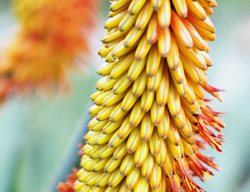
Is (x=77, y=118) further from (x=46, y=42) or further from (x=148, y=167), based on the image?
(x=148, y=167)

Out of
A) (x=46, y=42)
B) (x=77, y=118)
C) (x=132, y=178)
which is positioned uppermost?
(x=46, y=42)

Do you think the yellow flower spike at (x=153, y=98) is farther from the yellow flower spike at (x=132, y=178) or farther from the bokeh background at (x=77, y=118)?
Answer: the bokeh background at (x=77, y=118)

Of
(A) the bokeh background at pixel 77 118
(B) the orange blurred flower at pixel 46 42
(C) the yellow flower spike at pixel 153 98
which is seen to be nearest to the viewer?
(C) the yellow flower spike at pixel 153 98

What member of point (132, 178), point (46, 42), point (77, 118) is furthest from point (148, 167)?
point (77, 118)

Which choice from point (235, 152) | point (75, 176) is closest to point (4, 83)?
point (235, 152)

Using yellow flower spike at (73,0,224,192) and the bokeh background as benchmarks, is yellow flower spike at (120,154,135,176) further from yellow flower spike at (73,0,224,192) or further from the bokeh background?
the bokeh background

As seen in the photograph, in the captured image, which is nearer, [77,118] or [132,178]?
[132,178]

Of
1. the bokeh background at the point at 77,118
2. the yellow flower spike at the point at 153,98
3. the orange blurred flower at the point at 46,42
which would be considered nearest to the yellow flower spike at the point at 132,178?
the yellow flower spike at the point at 153,98
